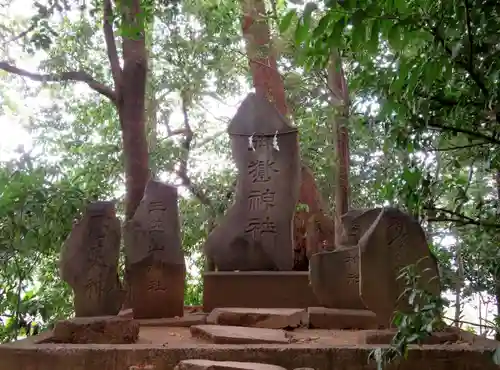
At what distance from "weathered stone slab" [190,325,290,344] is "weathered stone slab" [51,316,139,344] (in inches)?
20.1

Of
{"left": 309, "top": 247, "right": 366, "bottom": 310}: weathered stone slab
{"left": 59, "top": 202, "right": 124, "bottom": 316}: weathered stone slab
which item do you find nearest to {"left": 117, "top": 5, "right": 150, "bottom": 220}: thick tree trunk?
{"left": 59, "top": 202, "right": 124, "bottom": 316}: weathered stone slab

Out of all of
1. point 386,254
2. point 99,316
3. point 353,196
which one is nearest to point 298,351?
point 386,254

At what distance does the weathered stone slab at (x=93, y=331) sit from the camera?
3.57m

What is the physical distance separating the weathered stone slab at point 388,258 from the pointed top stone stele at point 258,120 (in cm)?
257

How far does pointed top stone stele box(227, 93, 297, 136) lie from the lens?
592 cm

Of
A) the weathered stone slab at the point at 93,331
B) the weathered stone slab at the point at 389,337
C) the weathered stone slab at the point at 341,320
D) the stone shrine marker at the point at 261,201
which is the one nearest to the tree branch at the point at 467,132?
the weathered stone slab at the point at 389,337

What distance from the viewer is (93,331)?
11.8ft

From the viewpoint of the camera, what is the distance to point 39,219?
4.39 m

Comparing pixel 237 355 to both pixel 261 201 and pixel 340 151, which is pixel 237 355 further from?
pixel 340 151

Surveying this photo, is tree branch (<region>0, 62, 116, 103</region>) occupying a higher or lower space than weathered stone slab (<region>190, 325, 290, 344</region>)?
higher

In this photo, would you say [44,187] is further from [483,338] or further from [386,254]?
[483,338]

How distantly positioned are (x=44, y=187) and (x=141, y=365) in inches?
74.7

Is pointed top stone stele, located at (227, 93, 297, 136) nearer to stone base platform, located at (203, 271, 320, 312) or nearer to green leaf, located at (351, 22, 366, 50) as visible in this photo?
stone base platform, located at (203, 271, 320, 312)

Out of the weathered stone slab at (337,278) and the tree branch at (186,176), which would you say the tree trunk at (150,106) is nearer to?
the tree branch at (186,176)
